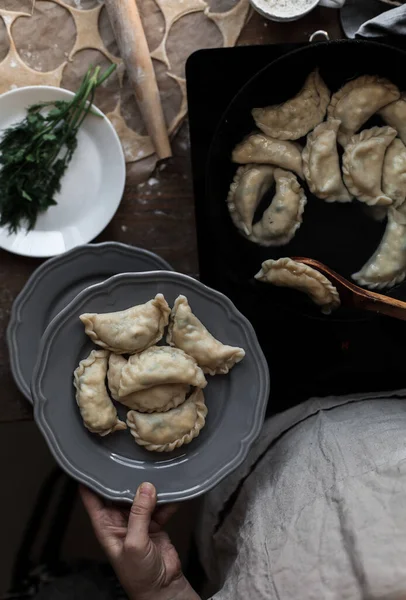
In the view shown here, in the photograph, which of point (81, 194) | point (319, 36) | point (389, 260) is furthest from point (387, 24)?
point (81, 194)

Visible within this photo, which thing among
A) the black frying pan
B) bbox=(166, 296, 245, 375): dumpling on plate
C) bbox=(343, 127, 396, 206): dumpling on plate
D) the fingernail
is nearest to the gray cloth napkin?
the black frying pan

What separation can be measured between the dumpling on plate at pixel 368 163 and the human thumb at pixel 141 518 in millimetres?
759

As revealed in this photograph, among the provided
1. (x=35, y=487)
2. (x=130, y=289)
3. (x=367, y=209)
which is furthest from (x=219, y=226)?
(x=35, y=487)

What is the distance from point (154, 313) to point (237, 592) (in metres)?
0.51

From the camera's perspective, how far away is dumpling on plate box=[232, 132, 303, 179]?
1241 millimetres

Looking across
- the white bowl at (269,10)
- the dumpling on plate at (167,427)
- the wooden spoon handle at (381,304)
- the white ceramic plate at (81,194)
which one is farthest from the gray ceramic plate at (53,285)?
the white bowl at (269,10)

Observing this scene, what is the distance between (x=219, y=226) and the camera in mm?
1219

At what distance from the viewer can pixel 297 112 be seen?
124 cm

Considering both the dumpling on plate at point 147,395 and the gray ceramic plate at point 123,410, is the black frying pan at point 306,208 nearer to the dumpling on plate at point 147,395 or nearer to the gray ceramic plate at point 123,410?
the gray ceramic plate at point 123,410

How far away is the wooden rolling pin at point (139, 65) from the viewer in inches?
48.6

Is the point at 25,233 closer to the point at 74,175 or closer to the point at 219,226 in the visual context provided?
the point at 74,175

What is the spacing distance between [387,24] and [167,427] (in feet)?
3.07

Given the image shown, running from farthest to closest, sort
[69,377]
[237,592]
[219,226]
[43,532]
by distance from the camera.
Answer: [43,532] < [219,226] < [69,377] < [237,592]

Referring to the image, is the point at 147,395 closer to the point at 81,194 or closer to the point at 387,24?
the point at 81,194
